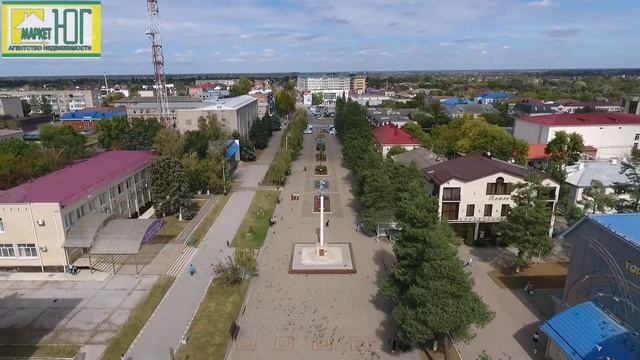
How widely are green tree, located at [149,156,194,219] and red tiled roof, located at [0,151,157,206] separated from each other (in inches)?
123

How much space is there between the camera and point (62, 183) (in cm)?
3431

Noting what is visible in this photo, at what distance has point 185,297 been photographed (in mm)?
27125

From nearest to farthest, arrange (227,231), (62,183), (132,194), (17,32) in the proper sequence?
(17,32)
(62,183)
(227,231)
(132,194)

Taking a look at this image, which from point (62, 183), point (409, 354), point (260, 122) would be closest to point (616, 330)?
point (409, 354)

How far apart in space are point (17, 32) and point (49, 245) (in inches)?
942

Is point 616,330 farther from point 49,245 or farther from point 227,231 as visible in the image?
point 49,245

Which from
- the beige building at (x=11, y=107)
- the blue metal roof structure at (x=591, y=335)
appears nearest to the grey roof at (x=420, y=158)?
the blue metal roof structure at (x=591, y=335)

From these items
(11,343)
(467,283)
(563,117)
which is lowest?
(11,343)

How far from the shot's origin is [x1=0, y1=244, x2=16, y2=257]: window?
30453mm

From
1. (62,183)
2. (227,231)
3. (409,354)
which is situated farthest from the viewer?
(227,231)

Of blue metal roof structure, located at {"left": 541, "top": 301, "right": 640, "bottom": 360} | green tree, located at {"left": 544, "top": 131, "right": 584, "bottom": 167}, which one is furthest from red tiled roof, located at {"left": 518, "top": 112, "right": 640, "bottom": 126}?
blue metal roof structure, located at {"left": 541, "top": 301, "right": 640, "bottom": 360}

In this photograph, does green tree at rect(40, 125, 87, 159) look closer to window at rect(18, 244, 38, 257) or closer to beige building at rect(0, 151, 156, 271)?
beige building at rect(0, 151, 156, 271)

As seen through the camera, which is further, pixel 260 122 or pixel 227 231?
pixel 260 122

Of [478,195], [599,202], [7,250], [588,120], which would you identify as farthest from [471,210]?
[588,120]
